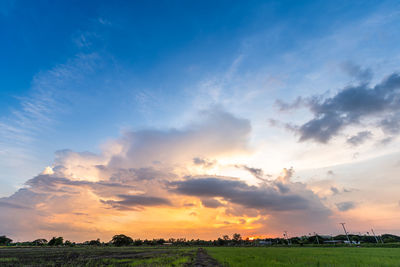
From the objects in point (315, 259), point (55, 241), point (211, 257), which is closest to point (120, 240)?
point (55, 241)

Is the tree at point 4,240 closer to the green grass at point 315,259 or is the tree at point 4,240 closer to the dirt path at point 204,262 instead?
the dirt path at point 204,262

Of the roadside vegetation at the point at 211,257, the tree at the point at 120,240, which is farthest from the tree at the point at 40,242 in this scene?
the roadside vegetation at the point at 211,257

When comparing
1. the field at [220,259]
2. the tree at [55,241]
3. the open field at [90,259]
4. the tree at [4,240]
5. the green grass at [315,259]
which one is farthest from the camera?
the tree at [55,241]

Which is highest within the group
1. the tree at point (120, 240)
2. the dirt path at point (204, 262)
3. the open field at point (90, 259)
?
the tree at point (120, 240)

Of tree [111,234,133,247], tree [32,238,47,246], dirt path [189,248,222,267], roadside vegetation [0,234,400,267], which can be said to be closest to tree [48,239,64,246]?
tree [32,238,47,246]

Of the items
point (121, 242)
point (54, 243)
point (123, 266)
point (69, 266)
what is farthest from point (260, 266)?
point (54, 243)

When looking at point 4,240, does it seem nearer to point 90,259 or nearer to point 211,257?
point 90,259

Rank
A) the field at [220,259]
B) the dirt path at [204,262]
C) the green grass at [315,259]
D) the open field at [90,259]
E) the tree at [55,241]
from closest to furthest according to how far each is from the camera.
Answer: the green grass at [315,259] < the field at [220,259] < the open field at [90,259] < the dirt path at [204,262] < the tree at [55,241]

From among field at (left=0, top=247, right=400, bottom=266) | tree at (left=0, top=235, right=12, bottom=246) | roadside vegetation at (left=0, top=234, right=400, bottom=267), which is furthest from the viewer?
tree at (left=0, top=235, right=12, bottom=246)

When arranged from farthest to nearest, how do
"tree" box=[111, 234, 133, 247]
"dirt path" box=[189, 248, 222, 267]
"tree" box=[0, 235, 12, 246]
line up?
"tree" box=[111, 234, 133, 247], "tree" box=[0, 235, 12, 246], "dirt path" box=[189, 248, 222, 267]

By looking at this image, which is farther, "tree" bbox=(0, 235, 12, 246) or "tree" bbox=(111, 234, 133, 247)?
"tree" bbox=(111, 234, 133, 247)

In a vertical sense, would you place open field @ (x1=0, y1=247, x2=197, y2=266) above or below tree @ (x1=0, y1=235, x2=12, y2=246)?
below

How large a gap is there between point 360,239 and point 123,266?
195 metres

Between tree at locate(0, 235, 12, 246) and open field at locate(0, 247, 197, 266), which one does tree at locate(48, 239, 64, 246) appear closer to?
tree at locate(0, 235, 12, 246)
